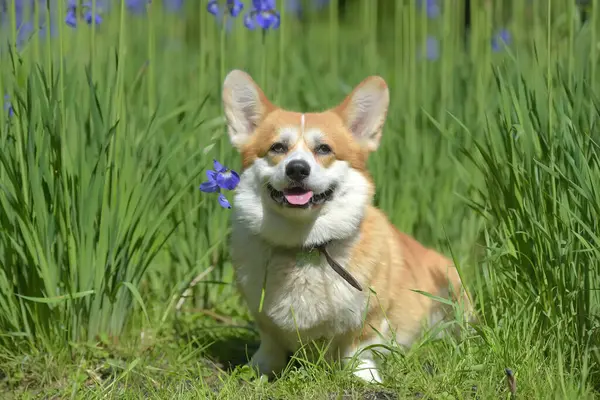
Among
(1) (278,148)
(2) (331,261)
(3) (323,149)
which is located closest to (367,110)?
(3) (323,149)

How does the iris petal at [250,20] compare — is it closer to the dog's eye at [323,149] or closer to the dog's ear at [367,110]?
the dog's ear at [367,110]

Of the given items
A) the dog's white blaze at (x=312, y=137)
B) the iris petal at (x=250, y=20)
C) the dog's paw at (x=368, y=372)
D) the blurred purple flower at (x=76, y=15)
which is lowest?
the dog's paw at (x=368, y=372)

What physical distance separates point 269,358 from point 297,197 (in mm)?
796

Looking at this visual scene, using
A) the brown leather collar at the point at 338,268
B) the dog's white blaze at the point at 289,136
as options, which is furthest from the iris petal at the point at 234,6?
the brown leather collar at the point at 338,268

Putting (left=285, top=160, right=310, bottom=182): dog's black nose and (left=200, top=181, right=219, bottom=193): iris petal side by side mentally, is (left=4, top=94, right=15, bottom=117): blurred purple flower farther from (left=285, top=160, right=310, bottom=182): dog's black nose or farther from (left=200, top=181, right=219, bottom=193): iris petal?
(left=285, top=160, right=310, bottom=182): dog's black nose

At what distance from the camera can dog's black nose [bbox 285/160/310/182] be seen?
3.34 metres

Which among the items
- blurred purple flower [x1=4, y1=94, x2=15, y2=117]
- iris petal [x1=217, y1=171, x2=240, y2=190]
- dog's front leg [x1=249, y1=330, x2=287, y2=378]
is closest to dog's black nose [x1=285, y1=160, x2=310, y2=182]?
iris petal [x1=217, y1=171, x2=240, y2=190]

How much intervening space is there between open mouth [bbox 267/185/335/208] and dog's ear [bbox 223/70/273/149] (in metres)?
0.41

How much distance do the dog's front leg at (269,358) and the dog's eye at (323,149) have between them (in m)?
0.83

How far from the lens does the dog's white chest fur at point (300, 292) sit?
3541mm

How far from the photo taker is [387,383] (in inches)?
131

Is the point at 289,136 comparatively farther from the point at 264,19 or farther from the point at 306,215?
the point at 264,19

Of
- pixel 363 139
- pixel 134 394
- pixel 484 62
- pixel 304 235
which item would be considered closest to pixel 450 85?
pixel 484 62

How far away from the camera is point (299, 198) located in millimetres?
3441
